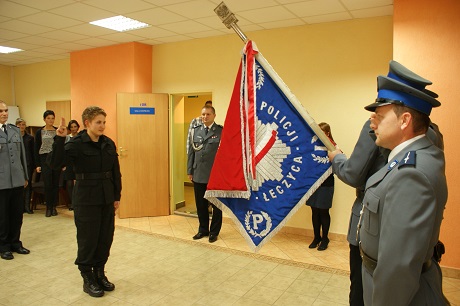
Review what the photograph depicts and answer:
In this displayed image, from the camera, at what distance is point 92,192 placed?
2963 millimetres

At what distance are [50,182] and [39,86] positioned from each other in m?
3.64

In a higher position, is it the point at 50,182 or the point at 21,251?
the point at 50,182

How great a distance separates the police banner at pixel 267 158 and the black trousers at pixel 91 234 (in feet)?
4.73

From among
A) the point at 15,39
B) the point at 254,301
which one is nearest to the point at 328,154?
the point at 254,301

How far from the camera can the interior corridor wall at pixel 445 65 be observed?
341 centimetres

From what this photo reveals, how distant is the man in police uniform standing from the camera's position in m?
1.16

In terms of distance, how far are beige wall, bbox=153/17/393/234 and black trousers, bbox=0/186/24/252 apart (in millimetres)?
3090

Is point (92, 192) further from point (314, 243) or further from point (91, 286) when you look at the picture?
point (314, 243)

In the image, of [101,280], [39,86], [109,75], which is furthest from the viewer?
[39,86]

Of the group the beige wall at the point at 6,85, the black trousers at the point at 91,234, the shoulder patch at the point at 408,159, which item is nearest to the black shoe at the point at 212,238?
the black trousers at the point at 91,234

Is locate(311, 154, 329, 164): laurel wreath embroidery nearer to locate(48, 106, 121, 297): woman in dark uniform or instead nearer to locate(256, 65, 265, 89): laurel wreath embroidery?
locate(256, 65, 265, 89): laurel wreath embroidery

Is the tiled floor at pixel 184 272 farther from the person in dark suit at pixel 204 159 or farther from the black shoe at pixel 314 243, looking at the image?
the person in dark suit at pixel 204 159

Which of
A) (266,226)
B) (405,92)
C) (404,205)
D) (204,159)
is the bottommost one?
(266,226)

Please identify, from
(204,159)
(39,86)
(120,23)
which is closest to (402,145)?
(204,159)
